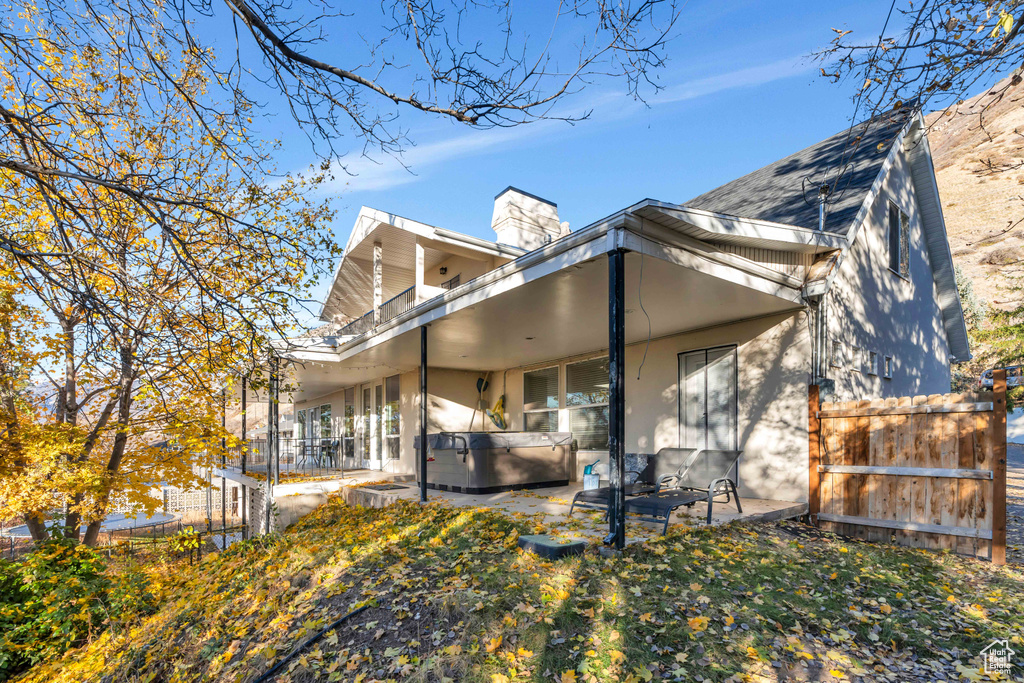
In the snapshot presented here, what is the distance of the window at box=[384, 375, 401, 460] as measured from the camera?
13672 mm

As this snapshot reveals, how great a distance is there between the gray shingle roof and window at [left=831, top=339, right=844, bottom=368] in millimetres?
1423

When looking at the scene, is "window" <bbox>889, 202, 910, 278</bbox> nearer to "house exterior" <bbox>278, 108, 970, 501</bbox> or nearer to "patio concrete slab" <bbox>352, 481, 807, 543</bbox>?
"house exterior" <bbox>278, 108, 970, 501</bbox>

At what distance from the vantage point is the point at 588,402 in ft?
33.7

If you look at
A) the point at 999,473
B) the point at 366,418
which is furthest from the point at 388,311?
→ the point at 999,473

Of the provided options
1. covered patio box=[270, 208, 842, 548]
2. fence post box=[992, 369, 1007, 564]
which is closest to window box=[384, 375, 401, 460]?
covered patio box=[270, 208, 842, 548]

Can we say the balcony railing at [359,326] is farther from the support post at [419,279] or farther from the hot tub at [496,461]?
the hot tub at [496,461]

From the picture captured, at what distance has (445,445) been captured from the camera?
895 cm

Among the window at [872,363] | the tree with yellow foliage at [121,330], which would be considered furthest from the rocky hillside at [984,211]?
the tree with yellow foliage at [121,330]

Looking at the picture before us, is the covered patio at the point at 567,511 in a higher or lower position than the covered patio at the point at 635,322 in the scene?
lower

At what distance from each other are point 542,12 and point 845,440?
555 cm

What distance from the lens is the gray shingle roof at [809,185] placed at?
25.5 ft

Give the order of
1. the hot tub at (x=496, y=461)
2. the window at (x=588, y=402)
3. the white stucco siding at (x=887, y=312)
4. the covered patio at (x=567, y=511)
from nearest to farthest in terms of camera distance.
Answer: the covered patio at (x=567, y=511), the white stucco siding at (x=887, y=312), the hot tub at (x=496, y=461), the window at (x=588, y=402)

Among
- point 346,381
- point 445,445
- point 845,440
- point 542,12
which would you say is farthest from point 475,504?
point 346,381

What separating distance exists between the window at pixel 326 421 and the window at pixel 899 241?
51.8 feet
